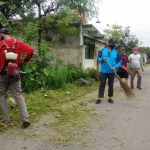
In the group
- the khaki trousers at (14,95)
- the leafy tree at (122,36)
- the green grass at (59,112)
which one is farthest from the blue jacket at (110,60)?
the leafy tree at (122,36)

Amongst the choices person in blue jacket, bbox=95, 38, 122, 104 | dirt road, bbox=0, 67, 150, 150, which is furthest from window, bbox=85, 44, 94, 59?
dirt road, bbox=0, 67, 150, 150

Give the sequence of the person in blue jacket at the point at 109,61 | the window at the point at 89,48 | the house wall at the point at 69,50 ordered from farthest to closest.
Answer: the window at the point at 89,48
the house wall at the point at 69,50
the person in blue jacket at the point at 109,61

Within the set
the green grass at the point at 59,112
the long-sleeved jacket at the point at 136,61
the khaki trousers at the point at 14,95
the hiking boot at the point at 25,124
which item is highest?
the long-sleeved jacket at the point at 136,61

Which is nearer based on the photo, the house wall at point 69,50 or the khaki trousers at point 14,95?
the khaki trousers at point 14,95

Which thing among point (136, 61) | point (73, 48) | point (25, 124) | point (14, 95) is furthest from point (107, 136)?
point (73, 48)

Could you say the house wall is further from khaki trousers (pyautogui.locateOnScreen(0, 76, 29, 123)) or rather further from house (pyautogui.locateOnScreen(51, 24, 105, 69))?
khaki trousers (pyautogui.locateOnScreen(0, 76, 29, 123))

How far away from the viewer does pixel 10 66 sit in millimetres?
4020

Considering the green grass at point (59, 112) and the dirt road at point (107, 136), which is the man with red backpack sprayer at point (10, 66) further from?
the dirt road at point (107, 136)

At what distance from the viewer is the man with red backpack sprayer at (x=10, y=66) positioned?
409cm

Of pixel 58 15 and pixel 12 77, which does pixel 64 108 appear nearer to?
pixel 12 77

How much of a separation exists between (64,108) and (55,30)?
7.17m

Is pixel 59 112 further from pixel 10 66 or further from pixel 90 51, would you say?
pixel 90 51

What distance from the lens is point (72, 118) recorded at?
5082 mm

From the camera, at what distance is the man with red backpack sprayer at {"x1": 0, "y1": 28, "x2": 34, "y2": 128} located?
13.4 feet
